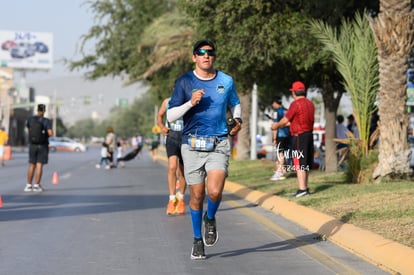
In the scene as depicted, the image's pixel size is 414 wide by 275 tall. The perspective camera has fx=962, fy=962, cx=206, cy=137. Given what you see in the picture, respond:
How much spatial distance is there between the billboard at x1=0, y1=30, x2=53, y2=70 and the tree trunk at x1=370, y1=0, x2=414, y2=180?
332ft

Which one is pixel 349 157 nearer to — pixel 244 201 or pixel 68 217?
pixel 244 201

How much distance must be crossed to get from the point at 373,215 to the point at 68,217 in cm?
423

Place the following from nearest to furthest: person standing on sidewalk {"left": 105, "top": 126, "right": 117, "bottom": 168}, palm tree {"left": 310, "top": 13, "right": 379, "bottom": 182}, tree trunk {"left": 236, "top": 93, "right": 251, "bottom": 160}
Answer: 1. palm tree {"left": 310, "top": 13, "right": 379, "bottom": 182}
2. person standing on sidewalk {"left": 105, "top": 126, "right": 117, "bottom": 168}
3. tree trunk {"left": 236, "top": 93, "right": 251, "bottom": 160}

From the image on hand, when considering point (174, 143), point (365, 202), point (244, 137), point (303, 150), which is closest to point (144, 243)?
point (174, 143)

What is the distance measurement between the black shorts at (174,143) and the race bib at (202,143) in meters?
4.54

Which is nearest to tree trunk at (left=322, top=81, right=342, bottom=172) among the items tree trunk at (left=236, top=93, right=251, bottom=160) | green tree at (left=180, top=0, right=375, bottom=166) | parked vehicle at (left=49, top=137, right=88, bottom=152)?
green tree at (left=180, top=0, right=375, bottom=166)

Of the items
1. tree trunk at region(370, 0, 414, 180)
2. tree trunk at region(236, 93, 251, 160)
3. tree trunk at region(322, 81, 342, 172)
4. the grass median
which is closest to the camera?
the grass median

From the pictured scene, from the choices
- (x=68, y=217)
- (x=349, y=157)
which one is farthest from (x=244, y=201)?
(x=68, y=217)

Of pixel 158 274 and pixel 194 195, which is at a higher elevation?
pixel 194 195

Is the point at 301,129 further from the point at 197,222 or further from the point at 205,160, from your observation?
the point at 205,160

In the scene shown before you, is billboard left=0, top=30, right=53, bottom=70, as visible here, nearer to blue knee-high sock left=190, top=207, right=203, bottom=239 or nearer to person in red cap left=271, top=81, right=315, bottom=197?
person in red cap left=271, top=81, right=315, bottom=197

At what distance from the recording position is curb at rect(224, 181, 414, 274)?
28.6ft

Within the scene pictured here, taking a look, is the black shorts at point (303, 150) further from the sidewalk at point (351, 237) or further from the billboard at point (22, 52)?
the billboard at point (22, 52)

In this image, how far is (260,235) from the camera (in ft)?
37.2
